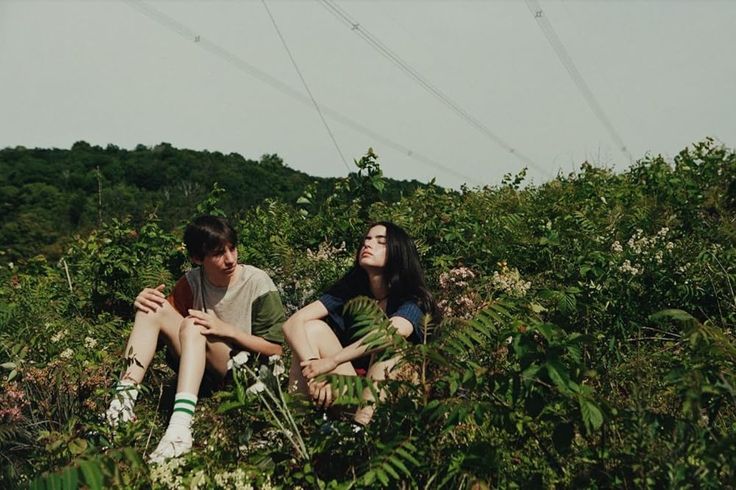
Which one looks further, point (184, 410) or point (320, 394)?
point (184, 410)

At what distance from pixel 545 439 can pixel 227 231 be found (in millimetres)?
2419

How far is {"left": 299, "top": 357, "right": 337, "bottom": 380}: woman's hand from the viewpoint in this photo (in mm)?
3900

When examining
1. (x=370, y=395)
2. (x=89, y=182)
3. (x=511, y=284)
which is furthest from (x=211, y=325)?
(x=89, y=182)

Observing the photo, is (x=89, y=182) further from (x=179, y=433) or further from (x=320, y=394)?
(x=320, y=394)

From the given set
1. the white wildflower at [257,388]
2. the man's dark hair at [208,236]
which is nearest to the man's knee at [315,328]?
the man's dark hair at [208,236]

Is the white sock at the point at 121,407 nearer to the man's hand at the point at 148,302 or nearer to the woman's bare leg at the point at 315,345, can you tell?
the man's hand at the point at 148,302

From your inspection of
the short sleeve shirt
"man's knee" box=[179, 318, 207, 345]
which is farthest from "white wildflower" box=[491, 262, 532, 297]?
"man's knee" box=[179, 318, 207, 345]

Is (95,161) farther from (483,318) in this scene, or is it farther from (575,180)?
(483,318)

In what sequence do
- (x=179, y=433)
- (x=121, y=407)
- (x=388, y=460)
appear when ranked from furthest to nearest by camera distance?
1. (x=121, y=407)
2. (x=179, y=433)
3. (x=388, y=460)

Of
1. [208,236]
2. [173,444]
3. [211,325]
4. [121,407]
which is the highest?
[208,236]

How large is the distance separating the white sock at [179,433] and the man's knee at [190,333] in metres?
0.40

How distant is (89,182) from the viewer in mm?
31469

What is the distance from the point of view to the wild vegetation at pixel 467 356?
2.62 meters

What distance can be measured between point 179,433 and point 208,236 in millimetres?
1321
